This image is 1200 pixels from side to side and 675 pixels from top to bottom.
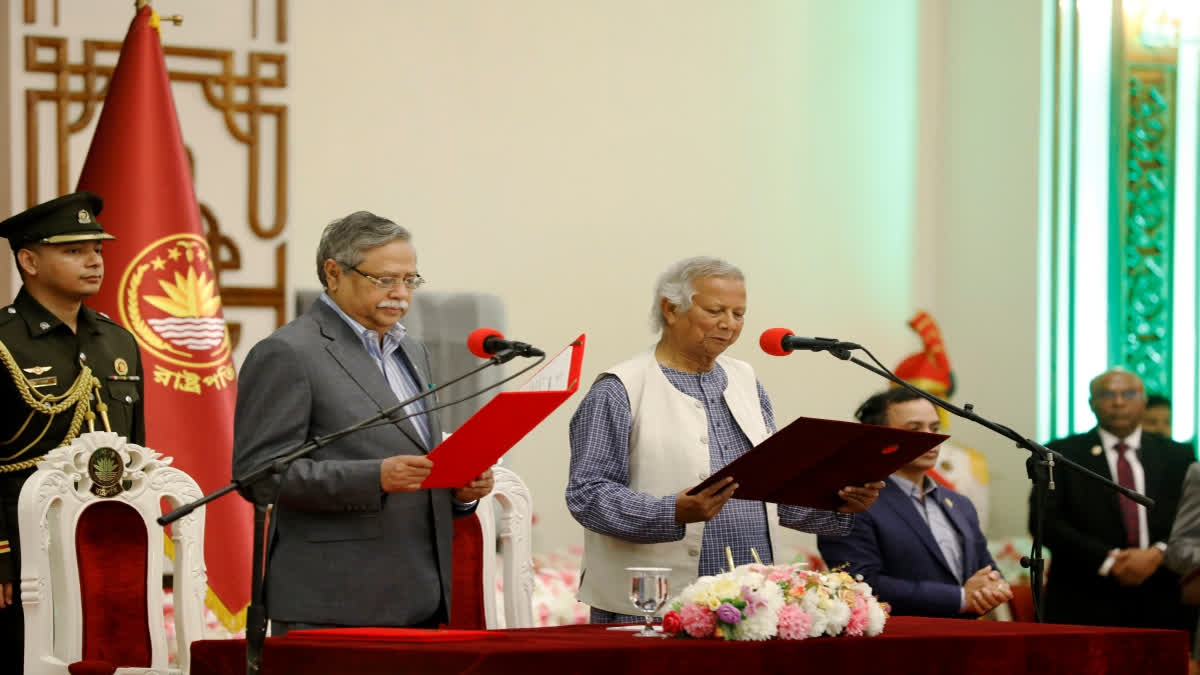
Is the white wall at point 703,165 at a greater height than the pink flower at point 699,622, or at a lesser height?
greater

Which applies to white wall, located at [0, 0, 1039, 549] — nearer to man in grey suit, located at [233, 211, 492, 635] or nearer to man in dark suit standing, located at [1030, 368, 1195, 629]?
man in dark suit standing, located at [1030, 368, 1195, 629]

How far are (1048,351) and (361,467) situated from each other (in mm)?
4604

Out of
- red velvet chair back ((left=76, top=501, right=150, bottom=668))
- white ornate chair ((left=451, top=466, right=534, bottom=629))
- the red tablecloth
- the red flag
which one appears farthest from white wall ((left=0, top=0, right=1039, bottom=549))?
the red tablecloth

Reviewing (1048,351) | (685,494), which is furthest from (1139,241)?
(685,494)

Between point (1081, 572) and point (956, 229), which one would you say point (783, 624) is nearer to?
point (1081, 572)

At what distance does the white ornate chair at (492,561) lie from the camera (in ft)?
10.9

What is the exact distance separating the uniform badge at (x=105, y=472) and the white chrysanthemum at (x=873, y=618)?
164cm

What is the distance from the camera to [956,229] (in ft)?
22.9

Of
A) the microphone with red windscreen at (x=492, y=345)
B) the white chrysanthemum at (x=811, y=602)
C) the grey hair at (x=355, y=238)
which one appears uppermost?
the grey hair at (x=355, y=238)

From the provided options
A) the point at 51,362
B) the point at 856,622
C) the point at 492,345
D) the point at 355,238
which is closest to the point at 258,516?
the point at 492,345

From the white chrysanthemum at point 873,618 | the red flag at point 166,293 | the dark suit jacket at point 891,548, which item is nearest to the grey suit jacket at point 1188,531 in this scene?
the dark suit jacket at point 891,548

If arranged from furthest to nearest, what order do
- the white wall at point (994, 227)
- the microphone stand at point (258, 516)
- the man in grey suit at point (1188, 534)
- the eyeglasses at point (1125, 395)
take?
the white wall at point (994, 227)
the eyeglasses at point (1125, 395)
the man in grey suit at point (1188, 534)
the microphone stand at point (258, 516)

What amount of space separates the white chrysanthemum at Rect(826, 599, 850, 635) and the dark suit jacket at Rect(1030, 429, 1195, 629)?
2.69m

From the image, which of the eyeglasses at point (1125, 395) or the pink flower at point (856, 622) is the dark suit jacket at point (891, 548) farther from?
the eyeglasses at point (1125, 395)
